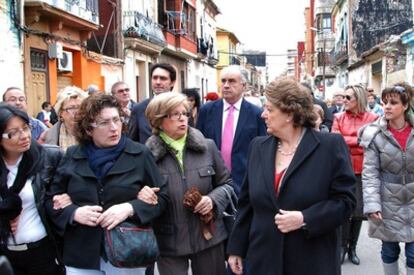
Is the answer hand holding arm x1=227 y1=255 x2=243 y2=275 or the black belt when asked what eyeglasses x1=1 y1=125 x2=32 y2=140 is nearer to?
the black belt

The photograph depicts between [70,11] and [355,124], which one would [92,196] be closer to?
[355,124]

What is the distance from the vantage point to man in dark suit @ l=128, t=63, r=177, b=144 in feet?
18.1

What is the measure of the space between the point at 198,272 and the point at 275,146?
47.4 inches

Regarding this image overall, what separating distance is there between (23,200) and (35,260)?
41cm

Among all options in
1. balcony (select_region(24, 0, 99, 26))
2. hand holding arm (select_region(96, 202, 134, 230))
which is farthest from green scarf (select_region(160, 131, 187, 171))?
balcony (select_region(24, 0, 99, 26))

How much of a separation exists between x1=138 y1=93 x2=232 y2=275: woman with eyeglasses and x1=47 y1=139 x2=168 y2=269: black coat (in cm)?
28

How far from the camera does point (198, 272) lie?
155 inches

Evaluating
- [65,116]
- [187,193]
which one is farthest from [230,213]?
[65,116]

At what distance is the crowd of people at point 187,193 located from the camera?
313 centimetres

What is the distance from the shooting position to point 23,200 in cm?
360

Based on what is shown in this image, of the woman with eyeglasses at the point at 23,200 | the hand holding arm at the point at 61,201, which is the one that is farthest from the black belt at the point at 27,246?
the hand holding arm at the point at 61,201

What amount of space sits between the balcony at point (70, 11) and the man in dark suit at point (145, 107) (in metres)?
9.08

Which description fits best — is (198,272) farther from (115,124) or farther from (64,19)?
(64,19)

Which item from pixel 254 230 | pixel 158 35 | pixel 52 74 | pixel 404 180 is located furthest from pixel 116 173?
pixel 158 35
